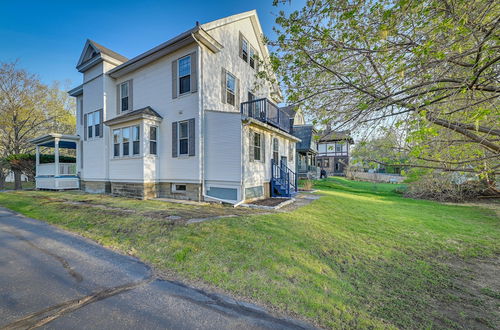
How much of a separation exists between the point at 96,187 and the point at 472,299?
52.8ft

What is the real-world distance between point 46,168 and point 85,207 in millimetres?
10301

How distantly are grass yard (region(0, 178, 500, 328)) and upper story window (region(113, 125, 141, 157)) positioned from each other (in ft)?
12.9

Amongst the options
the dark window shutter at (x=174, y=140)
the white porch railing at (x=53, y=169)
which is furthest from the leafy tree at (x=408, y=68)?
the white porch railing at (x=53, y=169)

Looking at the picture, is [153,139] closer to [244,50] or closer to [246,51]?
[244,50]

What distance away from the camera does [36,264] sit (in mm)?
3738

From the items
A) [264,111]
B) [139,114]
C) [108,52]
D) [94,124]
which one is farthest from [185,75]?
[94,124]

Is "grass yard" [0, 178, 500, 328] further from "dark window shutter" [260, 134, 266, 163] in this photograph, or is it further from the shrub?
the shrub

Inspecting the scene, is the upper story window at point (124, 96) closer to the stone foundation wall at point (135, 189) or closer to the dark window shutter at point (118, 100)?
the dark window shutter at point (118, 100)

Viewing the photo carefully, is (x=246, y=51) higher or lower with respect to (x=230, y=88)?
higher

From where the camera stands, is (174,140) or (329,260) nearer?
(329,260)

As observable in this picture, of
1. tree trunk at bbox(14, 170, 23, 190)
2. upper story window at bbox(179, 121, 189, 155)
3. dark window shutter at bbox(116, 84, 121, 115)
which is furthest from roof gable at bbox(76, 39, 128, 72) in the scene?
tree trunk at bbox(14, 170, 23, 190)

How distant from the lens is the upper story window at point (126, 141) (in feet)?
33.9

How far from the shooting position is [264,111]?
10.6 metres

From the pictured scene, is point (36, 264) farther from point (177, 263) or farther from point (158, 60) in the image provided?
point (158, 60)
